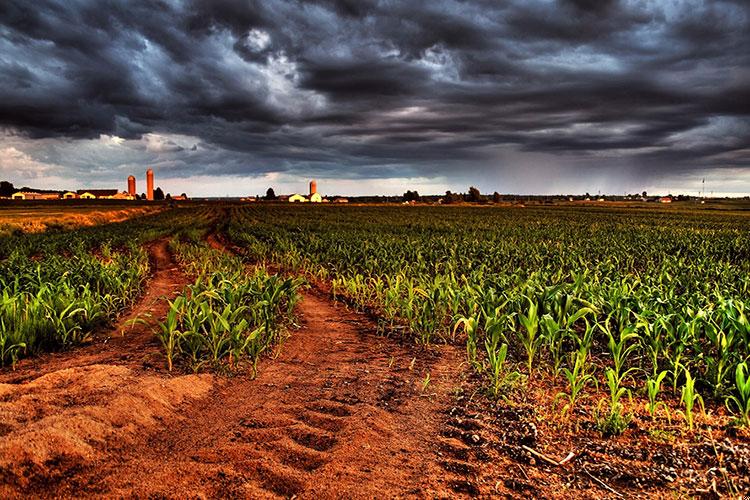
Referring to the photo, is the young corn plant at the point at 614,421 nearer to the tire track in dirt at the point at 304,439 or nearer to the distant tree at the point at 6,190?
the tire track in dirt at the point at 304,439

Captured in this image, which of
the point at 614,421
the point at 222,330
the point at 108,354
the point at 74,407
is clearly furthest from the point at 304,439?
the point at 108,354

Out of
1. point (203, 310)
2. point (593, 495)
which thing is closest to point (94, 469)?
point (203, 310)

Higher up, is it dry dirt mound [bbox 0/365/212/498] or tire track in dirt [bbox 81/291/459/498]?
dry dirt mound [bbox 0/365/212/498]

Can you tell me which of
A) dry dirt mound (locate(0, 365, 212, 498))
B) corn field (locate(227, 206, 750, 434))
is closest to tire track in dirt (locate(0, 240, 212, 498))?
dry dirt mound (locate(0, 365, 212, 498))

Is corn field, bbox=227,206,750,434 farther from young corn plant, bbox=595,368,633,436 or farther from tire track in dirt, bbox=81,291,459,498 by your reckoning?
tire track in dirt, bbox=81,291,459,498

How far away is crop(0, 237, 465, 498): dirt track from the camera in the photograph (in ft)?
9.93

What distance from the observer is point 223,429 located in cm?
388

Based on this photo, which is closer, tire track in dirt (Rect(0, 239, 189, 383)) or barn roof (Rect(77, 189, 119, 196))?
tire track in dirt (Rect(0, 239, 189, 383))

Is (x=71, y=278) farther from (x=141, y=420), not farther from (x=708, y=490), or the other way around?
(x=708, y=490)

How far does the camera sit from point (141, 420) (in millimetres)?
3832

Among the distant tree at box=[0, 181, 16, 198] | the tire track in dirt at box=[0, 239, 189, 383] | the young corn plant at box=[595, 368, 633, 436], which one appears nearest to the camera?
the young corn plant at box=[595, 368, 633, 436]

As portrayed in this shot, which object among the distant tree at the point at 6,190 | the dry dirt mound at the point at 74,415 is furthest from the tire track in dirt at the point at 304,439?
the distant tree at the point at 6,190

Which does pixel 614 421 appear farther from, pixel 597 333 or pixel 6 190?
pixel 6 190

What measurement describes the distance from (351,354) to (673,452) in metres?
4.04
